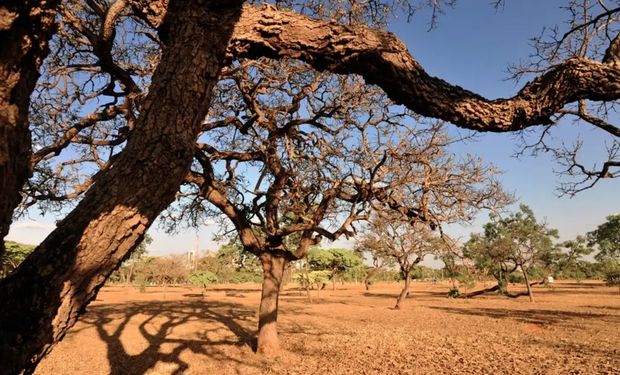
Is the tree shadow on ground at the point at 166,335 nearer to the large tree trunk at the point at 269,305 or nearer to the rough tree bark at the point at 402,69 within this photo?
the large tree trunk at the point at 269,305

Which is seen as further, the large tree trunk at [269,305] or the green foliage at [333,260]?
the green foliage at [333,260]

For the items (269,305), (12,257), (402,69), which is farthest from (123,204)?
(12,257)

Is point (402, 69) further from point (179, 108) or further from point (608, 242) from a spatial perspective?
point (608, 242)

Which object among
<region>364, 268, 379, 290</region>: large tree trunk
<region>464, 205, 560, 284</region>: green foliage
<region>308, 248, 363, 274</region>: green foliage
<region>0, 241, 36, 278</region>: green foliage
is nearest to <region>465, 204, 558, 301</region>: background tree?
<region>464, 205, 560, 284</region>: green foliage

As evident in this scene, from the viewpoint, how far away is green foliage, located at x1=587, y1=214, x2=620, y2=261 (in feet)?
155

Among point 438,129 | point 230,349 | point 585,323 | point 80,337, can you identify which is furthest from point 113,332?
point 585,323

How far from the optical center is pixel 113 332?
12.8m

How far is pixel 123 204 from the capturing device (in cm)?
173

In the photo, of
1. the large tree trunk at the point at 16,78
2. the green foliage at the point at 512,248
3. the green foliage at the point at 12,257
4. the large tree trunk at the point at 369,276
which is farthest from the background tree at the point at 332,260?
the large tree trunk at the point at 16,78

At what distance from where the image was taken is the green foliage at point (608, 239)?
47.1m

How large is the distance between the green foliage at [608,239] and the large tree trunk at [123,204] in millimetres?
59754

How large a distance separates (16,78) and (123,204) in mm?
646

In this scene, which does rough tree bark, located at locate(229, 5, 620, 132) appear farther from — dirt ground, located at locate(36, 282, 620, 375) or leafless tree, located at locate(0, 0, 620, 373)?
dirt ground, located at locate(36, 282, 620, 375)

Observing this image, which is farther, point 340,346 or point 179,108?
point 340,346
